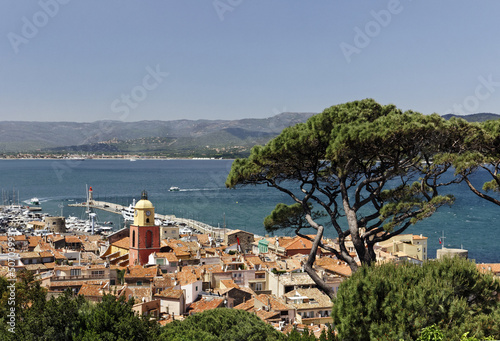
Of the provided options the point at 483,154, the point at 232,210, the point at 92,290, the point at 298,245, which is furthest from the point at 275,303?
the point at 232,210

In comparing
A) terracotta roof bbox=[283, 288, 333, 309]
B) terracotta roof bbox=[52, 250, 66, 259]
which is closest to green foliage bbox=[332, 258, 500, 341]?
terracotta roof bbox=[283, 288, 333, 309]

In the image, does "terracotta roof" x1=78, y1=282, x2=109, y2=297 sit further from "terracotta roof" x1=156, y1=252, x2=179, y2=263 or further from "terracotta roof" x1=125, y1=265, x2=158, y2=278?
"terracotta roof" x1=156, y1=252, x2=179, y2=263

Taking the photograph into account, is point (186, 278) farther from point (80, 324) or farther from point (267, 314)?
Result: point (80, 324)

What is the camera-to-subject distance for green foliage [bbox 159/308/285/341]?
13.2m

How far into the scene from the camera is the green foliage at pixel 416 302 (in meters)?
8.84

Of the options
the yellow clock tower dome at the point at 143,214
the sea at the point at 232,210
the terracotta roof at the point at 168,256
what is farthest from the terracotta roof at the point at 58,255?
the sea at the point at 232,210

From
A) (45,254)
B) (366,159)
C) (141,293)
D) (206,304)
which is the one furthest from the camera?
(45,254)

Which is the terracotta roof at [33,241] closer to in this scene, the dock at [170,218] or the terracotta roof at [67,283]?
the terracotta roof at [67,283]

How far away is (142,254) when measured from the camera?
3058 cm

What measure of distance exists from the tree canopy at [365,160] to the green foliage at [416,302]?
5.48 feet

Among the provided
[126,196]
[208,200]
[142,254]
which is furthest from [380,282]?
[126,196]

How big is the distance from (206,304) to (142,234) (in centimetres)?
1052

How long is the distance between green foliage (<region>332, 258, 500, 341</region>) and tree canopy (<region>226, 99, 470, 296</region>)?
1670 millimetres

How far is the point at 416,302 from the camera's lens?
29.2 ft
